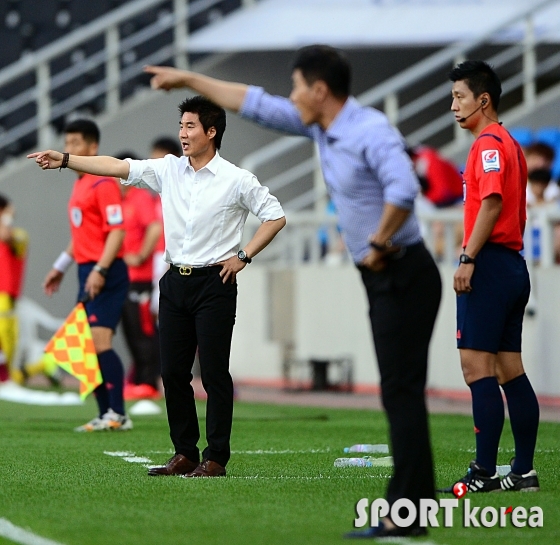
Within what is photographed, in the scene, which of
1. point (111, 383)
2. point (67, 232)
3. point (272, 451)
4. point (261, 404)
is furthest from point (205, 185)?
Result: point (67, 232)

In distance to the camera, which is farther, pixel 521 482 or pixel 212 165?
pixel 212 165

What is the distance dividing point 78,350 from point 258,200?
330cm

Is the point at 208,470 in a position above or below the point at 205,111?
below

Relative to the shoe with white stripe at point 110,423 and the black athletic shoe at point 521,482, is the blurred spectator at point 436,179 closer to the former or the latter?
the shoe with white stripe at point 110,423

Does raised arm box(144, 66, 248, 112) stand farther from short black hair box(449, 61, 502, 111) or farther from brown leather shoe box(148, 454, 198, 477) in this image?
brown leather shoe box(148, 454, 198, 477)

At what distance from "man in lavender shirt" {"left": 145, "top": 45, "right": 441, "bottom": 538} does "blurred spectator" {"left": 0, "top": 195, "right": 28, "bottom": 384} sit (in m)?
10.0

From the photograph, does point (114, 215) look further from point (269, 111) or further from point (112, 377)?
point (269, 111)

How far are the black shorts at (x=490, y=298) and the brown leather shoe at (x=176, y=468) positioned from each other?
1.65 m

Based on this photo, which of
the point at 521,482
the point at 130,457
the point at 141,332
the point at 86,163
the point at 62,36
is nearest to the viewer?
the point at 521,482

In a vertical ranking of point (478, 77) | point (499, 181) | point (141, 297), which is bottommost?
point (141, 297)

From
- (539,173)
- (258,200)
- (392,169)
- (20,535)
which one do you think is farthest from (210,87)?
(539,173)

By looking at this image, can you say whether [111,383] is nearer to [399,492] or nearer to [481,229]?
[481,229]

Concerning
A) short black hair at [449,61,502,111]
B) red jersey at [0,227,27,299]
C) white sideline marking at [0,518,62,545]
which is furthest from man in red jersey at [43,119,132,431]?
red jersey at [0,227,27,299]

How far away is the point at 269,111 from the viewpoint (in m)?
5.64
